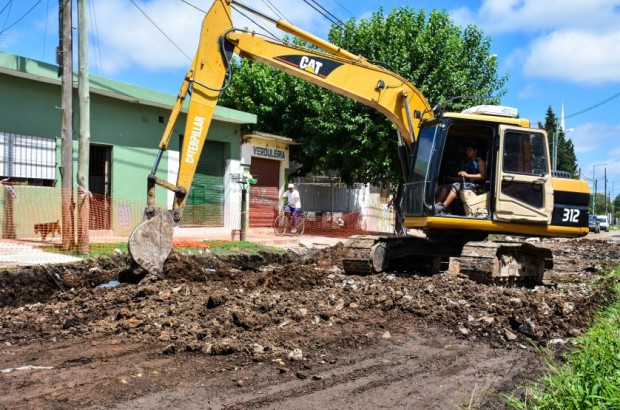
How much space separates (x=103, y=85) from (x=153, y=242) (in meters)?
8.36

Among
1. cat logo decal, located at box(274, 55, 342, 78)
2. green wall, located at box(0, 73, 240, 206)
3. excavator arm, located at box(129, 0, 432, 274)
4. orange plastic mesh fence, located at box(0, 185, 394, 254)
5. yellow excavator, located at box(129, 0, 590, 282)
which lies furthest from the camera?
green wall, located at box(0, 73, 240, 206)

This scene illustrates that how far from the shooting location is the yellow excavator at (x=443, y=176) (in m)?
8.76

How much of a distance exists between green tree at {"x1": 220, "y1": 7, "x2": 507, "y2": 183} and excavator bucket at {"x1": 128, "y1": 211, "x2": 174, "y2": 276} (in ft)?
40.5

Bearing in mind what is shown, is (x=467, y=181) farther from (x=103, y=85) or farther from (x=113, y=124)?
(x=113, y=124)

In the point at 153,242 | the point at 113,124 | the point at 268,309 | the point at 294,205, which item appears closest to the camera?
the point at 268,309

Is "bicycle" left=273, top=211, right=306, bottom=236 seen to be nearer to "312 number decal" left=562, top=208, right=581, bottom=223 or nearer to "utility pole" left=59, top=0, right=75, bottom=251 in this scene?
"utility pole" left=59, top=0, right=75, bottom=251

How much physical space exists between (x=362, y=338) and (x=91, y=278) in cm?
524

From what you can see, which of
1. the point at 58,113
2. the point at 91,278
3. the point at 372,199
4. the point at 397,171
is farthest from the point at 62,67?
the point at 372,199

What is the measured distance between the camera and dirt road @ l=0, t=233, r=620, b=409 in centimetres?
438

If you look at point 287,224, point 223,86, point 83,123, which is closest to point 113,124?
point 83,123

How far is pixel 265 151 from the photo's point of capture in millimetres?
22172

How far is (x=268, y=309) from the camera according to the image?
6617 mm

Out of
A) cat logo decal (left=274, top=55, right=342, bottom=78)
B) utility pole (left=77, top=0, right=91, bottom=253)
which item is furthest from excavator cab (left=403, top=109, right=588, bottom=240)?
utility pole (left=77, top=0, right=91, bottom=253)

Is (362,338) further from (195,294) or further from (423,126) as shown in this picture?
(423,126)
